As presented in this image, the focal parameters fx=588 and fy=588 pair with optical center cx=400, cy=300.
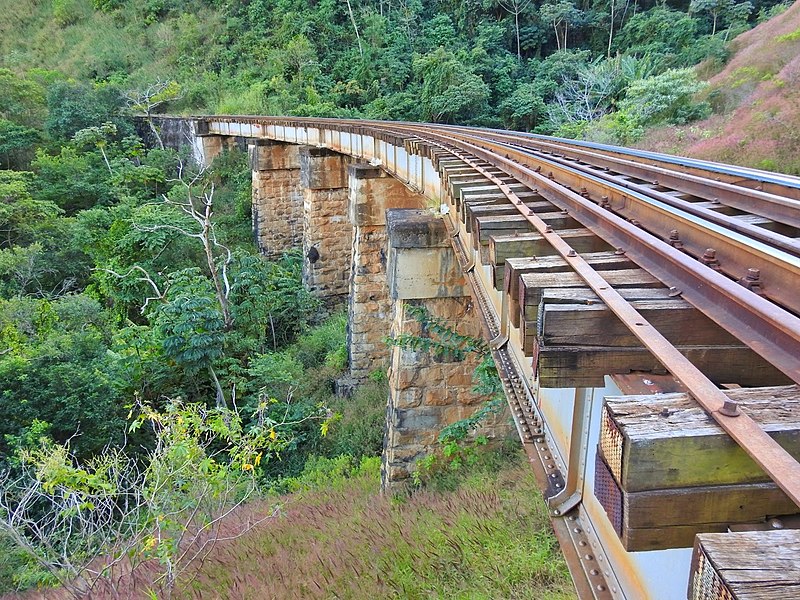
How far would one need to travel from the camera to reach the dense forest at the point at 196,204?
8258mm

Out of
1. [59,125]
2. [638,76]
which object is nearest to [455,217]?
[638,76]

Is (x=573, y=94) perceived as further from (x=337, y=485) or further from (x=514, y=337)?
(x=514, y=337)

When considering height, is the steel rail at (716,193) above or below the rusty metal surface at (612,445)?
above

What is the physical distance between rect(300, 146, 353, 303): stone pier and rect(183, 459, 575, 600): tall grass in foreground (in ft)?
31.0

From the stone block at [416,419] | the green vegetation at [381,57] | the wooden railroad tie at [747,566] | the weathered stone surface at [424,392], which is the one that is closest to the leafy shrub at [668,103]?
the green vegetation at [381,57]

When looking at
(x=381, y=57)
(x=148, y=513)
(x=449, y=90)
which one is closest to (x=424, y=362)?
(x=148, y=513)

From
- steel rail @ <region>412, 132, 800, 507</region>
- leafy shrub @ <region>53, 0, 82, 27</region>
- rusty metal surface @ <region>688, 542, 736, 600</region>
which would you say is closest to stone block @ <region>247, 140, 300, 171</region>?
steel rail @ <region>412, 132, 800, 507</region>

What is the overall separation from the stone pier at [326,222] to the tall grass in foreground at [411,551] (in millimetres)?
9459

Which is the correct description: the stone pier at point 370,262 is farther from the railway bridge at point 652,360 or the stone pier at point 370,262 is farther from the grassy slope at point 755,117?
the grassy slope at point 755,117

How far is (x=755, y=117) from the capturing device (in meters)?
14.3

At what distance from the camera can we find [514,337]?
3.56 metres

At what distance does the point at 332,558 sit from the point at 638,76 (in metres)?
28.3

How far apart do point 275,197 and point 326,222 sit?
535 cm

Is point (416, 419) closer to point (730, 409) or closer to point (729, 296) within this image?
point (729, 296)
